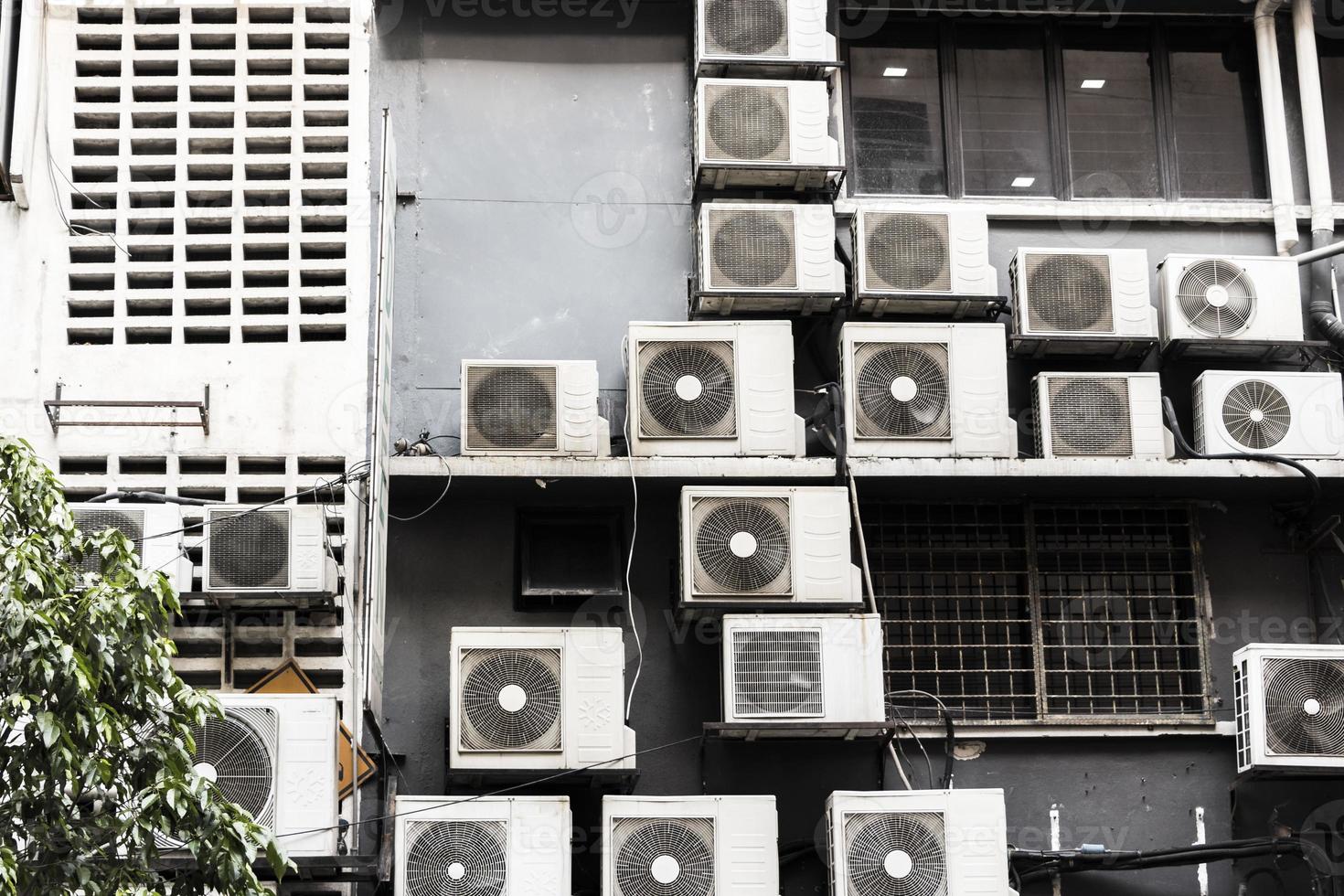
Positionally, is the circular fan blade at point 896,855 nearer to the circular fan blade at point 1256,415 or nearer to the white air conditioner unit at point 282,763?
the white air conditioner unit at point 282,763

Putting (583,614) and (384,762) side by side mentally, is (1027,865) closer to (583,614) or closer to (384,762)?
(583,614)

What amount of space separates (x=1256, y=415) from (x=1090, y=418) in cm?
123

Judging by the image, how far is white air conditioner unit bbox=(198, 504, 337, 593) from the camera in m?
10.6

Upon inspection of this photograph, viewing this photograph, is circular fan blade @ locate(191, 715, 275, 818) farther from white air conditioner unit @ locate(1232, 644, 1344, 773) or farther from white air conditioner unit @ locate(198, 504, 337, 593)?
white air conditioner unit @ locate(1232, 644, 1344, 773)

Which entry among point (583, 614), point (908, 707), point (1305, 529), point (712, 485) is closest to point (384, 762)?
point (583, 614)

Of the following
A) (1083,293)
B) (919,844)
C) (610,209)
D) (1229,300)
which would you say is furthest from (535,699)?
(1229,300)

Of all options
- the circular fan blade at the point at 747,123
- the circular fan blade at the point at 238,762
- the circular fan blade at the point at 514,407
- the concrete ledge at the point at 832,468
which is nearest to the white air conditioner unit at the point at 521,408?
the circular fan blade at the point at 514,407

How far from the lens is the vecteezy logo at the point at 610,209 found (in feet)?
42.1

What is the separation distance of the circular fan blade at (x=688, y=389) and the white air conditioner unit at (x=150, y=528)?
3.25 meters

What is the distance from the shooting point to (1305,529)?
12.6m

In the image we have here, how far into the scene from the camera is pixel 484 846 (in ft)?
34.6

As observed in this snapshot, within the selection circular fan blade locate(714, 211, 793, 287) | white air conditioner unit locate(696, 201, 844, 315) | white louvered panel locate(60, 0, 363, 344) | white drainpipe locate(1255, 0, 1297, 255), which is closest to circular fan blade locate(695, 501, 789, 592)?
white air conditioner unit locate(696, 201, 844, 315)

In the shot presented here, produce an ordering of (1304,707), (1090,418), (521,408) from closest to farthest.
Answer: (1304,707) < (521,408) < (1090,418)

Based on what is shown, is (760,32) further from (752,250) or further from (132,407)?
(132,407)
